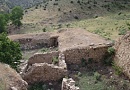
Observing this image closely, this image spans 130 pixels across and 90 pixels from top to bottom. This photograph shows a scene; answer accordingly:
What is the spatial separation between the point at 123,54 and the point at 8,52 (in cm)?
820

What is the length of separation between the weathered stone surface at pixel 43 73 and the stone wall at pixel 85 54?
99.1 inches

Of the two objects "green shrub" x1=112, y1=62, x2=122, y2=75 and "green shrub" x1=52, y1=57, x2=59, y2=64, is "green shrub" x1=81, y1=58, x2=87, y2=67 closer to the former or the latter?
"green shrub" x1=52, y1=57, x2=59, y2=64

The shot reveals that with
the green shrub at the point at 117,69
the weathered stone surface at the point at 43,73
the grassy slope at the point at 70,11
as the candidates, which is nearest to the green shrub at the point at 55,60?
the weathered stone surface at the point at 43,73

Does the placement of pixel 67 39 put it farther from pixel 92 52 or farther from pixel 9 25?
Result: pixel 9 25

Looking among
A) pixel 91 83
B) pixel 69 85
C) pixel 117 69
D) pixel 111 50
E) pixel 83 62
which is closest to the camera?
pixel 69 85

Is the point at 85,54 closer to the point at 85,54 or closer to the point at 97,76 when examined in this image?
the point at 85,54

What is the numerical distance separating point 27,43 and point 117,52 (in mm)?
15313

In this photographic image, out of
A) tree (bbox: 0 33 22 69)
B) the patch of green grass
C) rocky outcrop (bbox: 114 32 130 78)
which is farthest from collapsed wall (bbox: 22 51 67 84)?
rocky outcrop (bbox: 114 32 130 78)

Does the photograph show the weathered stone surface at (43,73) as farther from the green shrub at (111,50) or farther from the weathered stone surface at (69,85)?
the green shrub at (111,50)

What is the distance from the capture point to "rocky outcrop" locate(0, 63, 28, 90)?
1497 cm

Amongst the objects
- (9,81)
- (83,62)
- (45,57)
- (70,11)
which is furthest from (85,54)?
(70,11)

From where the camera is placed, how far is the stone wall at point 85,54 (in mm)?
21438

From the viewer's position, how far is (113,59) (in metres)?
20.3

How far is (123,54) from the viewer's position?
18656 mm
